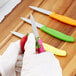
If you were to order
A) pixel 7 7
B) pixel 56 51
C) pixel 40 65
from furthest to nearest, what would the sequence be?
pixel 7 7 → pixel 56 51 → pixel 40 65

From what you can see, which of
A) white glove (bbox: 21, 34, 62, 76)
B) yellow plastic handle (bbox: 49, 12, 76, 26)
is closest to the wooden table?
yellow plastic handle (bbox: 49, 12, 76, 26)

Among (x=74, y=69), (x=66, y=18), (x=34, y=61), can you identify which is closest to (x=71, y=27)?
(x=66, y=18)

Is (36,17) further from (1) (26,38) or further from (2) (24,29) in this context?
(1) (26,38)

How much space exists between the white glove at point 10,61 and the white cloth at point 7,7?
0.22 meters

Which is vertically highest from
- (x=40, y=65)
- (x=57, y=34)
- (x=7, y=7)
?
(x=7, y=7)

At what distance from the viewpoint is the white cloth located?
0.76 m

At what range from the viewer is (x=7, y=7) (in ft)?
2.56

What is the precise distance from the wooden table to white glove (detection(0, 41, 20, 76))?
0.11 m

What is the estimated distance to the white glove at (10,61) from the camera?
0.54 meters

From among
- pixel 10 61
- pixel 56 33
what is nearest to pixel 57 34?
pixel 56 33

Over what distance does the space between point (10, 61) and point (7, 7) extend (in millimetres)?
287

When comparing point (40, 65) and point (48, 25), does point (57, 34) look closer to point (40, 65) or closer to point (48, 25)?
point (48, 25)

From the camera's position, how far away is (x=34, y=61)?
1.51 ft

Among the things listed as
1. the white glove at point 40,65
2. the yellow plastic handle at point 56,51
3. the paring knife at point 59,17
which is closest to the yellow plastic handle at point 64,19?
the paring knife at point 59,17
